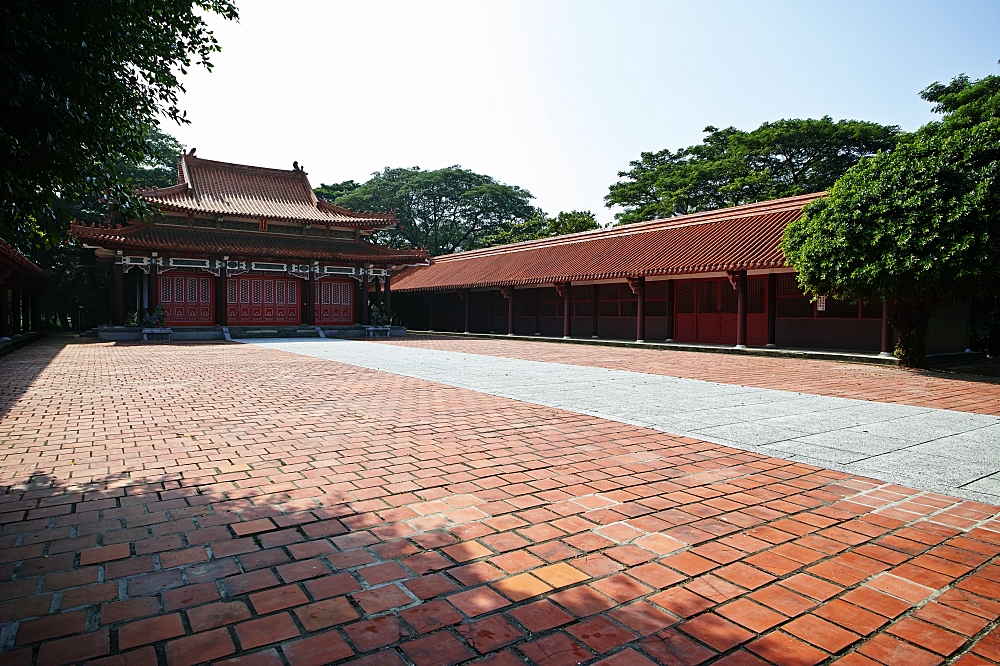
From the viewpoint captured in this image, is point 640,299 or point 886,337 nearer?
point 886,337

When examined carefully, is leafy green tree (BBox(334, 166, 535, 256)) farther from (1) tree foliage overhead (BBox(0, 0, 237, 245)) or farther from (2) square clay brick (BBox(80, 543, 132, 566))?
(2) square clay brick (BBox(80, 543, 132, 566))

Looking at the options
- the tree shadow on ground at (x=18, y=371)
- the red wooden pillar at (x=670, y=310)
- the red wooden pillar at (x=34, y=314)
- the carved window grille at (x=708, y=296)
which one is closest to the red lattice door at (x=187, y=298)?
the tree shadow on ground at (x=18, y=371)

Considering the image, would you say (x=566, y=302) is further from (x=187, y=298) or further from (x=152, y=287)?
(x=152, y=287)

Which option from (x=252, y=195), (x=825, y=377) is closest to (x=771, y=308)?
(x=825, y=377)

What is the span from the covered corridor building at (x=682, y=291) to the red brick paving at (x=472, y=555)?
990cm

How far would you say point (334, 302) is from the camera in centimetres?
2755

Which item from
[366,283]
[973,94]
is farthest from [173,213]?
[973,94]

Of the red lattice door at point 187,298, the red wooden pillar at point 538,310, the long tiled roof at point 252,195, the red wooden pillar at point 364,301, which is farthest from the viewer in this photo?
the red wooden pillar at point 364,301

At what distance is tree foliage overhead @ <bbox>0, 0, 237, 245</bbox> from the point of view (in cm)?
284

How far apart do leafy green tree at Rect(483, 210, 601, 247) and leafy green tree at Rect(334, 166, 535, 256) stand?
4435 millimetres

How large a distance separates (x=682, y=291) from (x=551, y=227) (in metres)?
18.7

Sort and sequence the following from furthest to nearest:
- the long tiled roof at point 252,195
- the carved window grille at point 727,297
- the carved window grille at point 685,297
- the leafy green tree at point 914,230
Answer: the long tiled roof at point 252,195, the carved window grille at point 685,297, the carved window grille at point 727,297, the leafy green tree at point 914,230

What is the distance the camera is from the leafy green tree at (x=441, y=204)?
149ft

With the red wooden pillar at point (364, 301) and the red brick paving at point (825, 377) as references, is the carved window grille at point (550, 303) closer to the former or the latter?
the red wooden pillar at point (364, 301)
